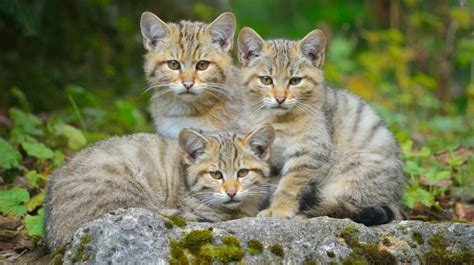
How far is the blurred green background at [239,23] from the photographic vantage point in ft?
23.7

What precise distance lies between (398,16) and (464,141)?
4.15 meters

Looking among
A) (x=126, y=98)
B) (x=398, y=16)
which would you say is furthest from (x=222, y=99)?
(x=398, y=16)

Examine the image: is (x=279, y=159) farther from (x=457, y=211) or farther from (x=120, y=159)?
(x=457, y=211)

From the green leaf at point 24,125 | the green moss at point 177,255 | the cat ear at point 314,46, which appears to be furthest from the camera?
the green leaf at point 24,125

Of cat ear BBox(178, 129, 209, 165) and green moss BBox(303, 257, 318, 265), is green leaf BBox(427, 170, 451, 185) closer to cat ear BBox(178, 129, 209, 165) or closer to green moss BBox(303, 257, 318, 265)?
cat ear BBox(178, 129, 209, 165)

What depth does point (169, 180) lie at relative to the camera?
5.83 metres

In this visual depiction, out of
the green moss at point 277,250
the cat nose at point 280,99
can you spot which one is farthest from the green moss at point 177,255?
the cat nose at point 280,99

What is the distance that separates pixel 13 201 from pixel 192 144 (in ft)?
4.42

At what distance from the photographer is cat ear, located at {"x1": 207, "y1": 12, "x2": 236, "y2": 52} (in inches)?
271

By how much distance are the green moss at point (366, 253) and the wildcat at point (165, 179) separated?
102 centimetres

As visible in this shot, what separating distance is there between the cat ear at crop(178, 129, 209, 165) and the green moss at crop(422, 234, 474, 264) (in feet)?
5.73

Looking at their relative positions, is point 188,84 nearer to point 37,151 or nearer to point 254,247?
point 37,151

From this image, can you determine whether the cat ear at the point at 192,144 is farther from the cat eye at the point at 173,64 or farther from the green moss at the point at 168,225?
the green moss at the point at 168,225

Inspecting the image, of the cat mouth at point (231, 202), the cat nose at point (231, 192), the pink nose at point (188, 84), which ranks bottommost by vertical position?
the cat mouth at point (231, 202)
